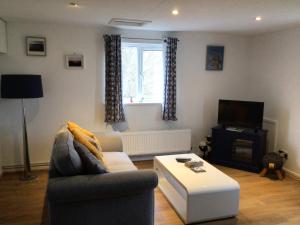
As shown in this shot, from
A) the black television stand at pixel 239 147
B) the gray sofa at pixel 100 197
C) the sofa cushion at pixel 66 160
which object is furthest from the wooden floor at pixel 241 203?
the sofa cushion at pixel 66 160

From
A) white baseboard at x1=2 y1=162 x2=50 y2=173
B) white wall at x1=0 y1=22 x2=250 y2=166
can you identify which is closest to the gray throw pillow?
white wall at x1=0 y1=22 x2=250 y2=166

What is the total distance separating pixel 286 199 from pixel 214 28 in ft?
8.60

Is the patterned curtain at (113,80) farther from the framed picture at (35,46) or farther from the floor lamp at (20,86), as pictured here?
the floor lamp at (20,86)

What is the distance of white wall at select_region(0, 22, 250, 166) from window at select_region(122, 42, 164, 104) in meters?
0.19

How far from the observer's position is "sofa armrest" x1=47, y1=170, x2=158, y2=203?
6.76 feet

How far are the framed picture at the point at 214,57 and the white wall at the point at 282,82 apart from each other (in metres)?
0.64

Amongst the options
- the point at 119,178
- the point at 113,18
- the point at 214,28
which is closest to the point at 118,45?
the point at 113,18

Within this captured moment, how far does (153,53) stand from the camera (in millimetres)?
4535

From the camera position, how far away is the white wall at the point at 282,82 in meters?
3.98

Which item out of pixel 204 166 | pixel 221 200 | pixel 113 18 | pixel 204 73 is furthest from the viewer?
pixel 204 73

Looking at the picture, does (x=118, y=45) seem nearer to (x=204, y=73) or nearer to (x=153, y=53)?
(x=153, y=53)

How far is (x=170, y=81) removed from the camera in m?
4.43

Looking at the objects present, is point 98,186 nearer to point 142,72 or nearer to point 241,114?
point 142,72

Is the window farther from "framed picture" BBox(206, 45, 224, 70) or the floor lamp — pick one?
the floor lamp
